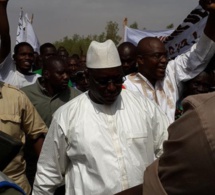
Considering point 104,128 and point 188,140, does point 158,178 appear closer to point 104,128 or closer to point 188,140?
point 188,140

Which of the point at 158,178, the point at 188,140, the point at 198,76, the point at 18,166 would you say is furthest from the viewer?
the point at 198,76

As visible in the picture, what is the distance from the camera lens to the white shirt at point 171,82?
150 inches

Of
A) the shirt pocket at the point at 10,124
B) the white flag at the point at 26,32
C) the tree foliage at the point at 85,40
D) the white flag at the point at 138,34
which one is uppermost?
the shirt pocket at the point at 10,124

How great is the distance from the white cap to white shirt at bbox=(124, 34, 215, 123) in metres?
0.92

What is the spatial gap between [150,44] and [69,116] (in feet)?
5.12

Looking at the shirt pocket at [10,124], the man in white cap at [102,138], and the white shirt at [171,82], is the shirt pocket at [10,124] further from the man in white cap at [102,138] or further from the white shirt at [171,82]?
the white shirt at [171,82]

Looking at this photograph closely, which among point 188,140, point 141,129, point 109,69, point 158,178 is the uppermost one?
point 188,140

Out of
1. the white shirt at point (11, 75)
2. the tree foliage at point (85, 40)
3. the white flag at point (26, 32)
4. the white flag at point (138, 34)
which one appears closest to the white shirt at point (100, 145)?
the white shirt at point (11, 75)

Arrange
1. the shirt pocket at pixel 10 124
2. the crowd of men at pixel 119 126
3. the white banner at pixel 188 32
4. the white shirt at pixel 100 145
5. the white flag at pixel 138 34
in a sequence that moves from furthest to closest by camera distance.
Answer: the white flag at pixel 138 34 → the white banner at pixel 188 32 → the shirt pocket at pixel 10 124 → the white shirt at pixel 100 145 → the crowd of men at pixel 119 126

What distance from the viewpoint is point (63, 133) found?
287 cm

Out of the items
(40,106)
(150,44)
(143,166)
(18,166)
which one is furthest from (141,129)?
(40,106)

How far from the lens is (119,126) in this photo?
2.86 metres

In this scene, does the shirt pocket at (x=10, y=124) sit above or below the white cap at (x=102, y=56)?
below

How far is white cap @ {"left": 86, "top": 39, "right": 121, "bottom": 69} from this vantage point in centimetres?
297
